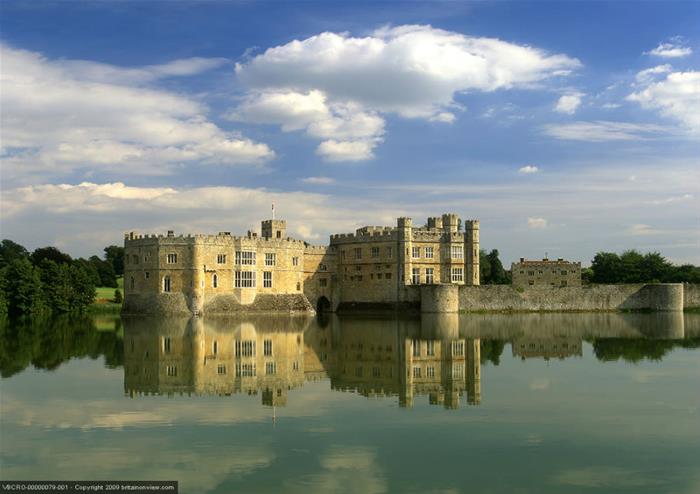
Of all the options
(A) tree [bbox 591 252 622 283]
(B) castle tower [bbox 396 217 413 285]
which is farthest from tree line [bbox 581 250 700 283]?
(B) castle tower [bbox 396 217 413 285]

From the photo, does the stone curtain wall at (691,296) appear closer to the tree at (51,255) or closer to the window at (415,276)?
the window at (415,276)

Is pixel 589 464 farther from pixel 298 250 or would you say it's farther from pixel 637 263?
pixel 637 263

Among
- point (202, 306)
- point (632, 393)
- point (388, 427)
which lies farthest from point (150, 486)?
point (202, 306)

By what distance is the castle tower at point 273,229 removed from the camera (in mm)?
66812

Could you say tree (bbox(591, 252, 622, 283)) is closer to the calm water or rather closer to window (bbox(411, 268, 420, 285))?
window (bbox(411, 268, 420, 285))

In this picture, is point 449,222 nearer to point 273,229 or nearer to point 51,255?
point 273,229

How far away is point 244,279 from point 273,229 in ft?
26.6

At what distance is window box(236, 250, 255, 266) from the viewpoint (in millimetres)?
59844

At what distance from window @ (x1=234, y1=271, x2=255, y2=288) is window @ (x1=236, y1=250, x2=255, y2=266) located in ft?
2.63

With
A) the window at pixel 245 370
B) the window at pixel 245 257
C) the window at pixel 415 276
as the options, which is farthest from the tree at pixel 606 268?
the window at pixel 245 370

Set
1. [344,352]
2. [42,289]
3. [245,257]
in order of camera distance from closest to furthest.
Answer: [344,352] → [245,257] → [42,289]

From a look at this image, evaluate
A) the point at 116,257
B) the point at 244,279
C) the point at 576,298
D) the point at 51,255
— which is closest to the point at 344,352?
the point at 244,279

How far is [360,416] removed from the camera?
634 inches

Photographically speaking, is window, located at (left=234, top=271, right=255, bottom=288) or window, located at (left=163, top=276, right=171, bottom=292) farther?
window, located at (left=234, top=271, right=255, bottom=288)
